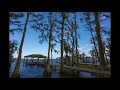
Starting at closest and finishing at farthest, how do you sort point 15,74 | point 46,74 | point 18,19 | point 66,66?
point 18,19 → point 15,74 → point 46,74 → point 66,66

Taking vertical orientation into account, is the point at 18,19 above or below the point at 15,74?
above
